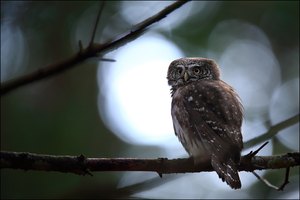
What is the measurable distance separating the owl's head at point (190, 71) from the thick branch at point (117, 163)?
1.52 m

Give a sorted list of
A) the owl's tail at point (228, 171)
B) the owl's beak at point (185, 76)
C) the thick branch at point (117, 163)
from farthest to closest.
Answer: the owl's beak at point (185, 76) < the owl's tail at point (228, 171) < the thick branch at point (117, 163)

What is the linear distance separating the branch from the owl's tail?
4.70ft

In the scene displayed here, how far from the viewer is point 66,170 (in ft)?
9.20

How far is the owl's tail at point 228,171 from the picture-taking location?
3.42 metres

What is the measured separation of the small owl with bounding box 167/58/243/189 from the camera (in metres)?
3.73

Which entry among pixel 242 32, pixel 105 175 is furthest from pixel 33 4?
pixel 242 32

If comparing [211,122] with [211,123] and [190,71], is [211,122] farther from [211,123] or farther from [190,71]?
[190,71]

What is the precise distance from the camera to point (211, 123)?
13.8 feet

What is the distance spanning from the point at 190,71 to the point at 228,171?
1888 millimetres

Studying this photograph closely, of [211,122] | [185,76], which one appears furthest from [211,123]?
[185,76]

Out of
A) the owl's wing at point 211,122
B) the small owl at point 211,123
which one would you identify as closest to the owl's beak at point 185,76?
the small owl at point 211,123

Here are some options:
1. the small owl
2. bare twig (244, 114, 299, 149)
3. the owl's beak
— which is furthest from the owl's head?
bare twig (244, 114, 299, 149)

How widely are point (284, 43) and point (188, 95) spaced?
4.40 metres

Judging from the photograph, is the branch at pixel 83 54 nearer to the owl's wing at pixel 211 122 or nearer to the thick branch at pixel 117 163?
the thick branch at pixel 117 163
